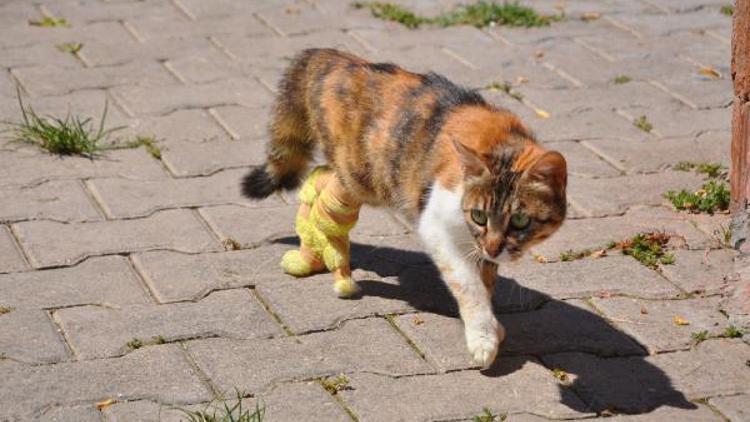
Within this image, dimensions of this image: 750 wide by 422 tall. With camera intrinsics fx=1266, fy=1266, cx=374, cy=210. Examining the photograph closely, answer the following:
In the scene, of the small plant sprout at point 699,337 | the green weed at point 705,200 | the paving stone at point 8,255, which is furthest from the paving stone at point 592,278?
the paving stone at point 8,255

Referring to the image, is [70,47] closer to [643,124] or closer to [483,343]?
[643,124]

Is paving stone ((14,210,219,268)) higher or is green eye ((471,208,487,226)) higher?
green eye ((471,208,487,226))

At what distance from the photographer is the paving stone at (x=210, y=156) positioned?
6.77 metres

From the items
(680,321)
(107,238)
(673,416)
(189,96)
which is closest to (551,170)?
(673,416)

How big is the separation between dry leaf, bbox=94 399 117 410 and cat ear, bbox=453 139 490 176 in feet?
5.26

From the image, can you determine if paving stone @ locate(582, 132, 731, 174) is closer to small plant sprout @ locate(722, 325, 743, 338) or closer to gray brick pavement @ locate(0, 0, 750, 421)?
gray brick pavement @ locate(0, 0, 750, 421)

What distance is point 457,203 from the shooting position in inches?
199

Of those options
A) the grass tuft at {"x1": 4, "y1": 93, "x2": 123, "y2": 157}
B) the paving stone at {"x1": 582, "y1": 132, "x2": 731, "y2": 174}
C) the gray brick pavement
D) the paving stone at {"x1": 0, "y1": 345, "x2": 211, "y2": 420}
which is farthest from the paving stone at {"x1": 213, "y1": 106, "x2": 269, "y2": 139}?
the paving stone at {"x1": 0, "y1": 345, "x2": 211, "y2": 420}

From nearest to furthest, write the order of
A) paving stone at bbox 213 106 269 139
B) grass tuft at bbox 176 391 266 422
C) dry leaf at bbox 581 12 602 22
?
grass tuft at bbox 176 391 266 422, paving stone at bbox 213 106 269 139, dry leaf at bbox 581 12 602 22

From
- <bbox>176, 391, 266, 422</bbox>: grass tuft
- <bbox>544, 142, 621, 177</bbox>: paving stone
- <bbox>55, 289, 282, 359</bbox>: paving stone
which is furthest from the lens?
<bbox>544, 142, 621, 177</bbox>: paving stone

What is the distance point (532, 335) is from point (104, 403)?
184cm

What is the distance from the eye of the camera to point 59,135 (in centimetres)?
674

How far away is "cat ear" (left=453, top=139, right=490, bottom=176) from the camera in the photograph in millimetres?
4863

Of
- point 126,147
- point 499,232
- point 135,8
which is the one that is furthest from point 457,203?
point 135,8
